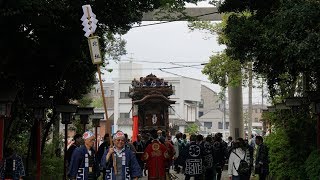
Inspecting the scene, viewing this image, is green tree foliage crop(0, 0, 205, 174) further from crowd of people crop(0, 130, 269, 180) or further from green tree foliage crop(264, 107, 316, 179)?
green tree foliage crop(264, 107, 316, 179)

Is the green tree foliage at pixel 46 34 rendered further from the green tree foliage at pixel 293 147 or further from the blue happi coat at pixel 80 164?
the green tree foliage at pixel 293 147

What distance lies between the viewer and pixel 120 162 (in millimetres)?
11336

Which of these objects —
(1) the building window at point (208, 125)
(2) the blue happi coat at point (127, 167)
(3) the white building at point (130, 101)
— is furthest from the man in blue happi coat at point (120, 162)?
(1) the building window at point (208, 125)

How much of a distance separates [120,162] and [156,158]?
622 centimetres

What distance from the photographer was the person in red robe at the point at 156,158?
17.3 metres

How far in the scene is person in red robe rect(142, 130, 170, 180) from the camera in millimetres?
17297

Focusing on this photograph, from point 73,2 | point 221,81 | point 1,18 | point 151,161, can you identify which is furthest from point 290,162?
point 221,81

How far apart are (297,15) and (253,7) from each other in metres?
4.01

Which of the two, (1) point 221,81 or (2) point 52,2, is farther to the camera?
(1) point 221,81

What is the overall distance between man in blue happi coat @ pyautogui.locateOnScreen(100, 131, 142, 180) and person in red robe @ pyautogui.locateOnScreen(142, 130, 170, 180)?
19.1ft

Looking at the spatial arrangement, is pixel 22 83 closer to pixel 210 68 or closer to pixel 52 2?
pixel 52 2

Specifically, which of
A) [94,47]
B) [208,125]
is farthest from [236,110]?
[208,125]

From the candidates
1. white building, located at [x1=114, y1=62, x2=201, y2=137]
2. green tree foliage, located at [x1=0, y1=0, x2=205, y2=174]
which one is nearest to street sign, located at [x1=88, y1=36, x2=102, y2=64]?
green tree foliage, located at [x1=0, y1=0, x2=205, y2=174]

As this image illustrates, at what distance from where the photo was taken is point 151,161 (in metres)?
17.6
